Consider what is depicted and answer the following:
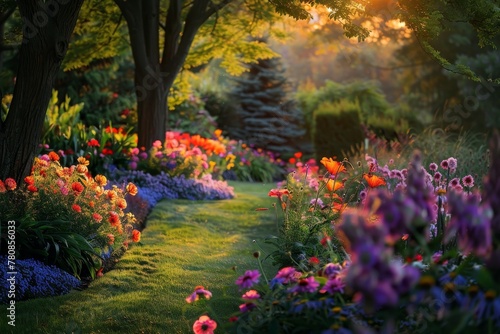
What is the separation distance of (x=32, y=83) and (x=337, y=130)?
40.5 ft

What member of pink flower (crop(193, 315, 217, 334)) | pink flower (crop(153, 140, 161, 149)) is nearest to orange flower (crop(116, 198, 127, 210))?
pink flower (crop(193, 315, 217, 334))

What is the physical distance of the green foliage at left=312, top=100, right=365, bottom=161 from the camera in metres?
17.5

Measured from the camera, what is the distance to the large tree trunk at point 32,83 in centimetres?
627

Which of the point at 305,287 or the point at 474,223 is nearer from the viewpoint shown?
the point at 474,223

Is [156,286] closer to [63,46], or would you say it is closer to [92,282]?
[92,282]

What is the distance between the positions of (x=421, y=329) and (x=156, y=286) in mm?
3167

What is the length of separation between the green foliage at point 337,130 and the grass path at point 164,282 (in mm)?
8390

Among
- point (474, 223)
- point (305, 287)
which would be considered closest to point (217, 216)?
point (305, 287)

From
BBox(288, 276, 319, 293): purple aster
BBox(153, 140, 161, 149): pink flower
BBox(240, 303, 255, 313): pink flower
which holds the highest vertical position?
BBox(153, 140, 161, 149): pink flower

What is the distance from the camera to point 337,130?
17.8 m

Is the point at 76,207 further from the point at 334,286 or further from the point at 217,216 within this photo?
the point at 217,216

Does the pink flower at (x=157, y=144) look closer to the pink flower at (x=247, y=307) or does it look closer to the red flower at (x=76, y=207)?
the red flower at (x=76, y=207)

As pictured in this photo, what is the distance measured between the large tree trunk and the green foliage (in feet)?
38.2

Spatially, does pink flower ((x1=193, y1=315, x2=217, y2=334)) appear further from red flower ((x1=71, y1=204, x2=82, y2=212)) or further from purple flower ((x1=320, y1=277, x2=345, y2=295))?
red flower ((x1=71, y1=204, x2=82, y2=212))
